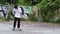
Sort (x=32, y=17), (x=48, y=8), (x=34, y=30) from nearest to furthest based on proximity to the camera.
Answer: (x=34, y=30) → (x=48, y=8) → (x=32, y=17)

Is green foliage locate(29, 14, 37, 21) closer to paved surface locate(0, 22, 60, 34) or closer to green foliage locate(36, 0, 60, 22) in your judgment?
green foliage locate(36, 0, 60, 22)

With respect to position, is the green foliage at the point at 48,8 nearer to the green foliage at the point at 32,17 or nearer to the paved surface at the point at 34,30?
the green foliage at the point at 32,17

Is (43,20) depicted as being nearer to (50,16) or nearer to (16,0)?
(50,16)

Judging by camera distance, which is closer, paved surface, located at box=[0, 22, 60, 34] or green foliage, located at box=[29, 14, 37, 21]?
paved surface, located at box=[0, 22, 60, 34]

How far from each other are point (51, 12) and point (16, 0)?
10377mm

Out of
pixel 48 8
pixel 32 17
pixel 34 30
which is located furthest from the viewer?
pixel 32 17

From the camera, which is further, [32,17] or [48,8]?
[32,17]

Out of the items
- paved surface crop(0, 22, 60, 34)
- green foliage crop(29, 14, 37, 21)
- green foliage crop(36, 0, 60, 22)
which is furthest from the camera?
green foliage crop(29, 14, 37, 21)

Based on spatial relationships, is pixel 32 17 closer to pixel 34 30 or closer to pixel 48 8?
pixel 48 8

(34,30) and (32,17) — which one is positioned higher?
(34,30)

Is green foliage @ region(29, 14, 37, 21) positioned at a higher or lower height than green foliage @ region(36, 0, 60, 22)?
lower

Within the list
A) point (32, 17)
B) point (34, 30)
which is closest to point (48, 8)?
point (32, 17)

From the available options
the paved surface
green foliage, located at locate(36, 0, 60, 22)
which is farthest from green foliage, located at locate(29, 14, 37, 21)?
the paved surface

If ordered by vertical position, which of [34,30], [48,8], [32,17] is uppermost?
[48,8]
